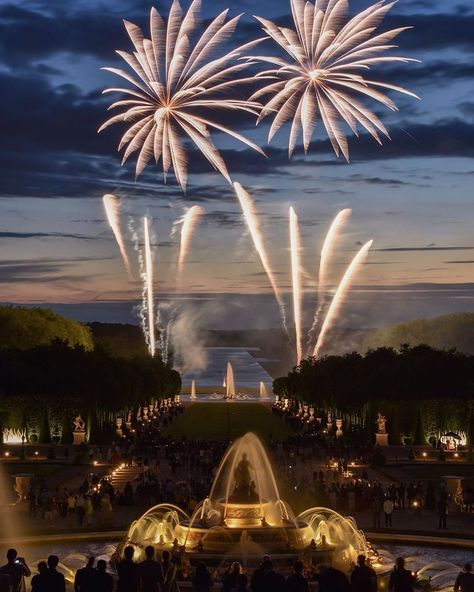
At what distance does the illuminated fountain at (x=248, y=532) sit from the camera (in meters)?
31.6

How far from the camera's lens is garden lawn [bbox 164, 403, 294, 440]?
9180 cm

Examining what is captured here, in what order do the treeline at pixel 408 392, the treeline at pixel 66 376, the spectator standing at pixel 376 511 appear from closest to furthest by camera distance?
the spectator standing at pixel 376 511
the treeline at pixel 408 392
the treeline at pixel 66 376

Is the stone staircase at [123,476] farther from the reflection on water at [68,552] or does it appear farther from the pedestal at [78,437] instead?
the pedestal at [78,437]

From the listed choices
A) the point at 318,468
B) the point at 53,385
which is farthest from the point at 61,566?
the point at 53,385

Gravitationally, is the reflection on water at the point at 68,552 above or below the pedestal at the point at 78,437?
below

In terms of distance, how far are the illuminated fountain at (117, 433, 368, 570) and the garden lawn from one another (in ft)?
165

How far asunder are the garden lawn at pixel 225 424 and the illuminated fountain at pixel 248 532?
165 ft

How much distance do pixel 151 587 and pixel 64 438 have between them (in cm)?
6911

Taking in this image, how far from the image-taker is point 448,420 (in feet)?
292

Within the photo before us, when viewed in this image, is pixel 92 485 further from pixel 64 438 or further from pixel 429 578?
pixel 64 438

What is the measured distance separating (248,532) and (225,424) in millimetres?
72549

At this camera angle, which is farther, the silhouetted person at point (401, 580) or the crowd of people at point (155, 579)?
the silhouetted person at point (401, 580)

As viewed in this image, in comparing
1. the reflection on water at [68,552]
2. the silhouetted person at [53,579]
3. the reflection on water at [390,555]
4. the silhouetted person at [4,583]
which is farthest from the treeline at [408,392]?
the silhouetted person at [4,583]

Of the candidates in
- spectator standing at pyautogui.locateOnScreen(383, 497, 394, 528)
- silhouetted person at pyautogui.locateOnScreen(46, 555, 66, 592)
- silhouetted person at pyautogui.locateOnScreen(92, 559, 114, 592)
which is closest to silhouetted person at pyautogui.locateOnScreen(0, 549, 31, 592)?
silhouetted person at pyautogui.locateOnScreen(46, 555, 66, 592)
